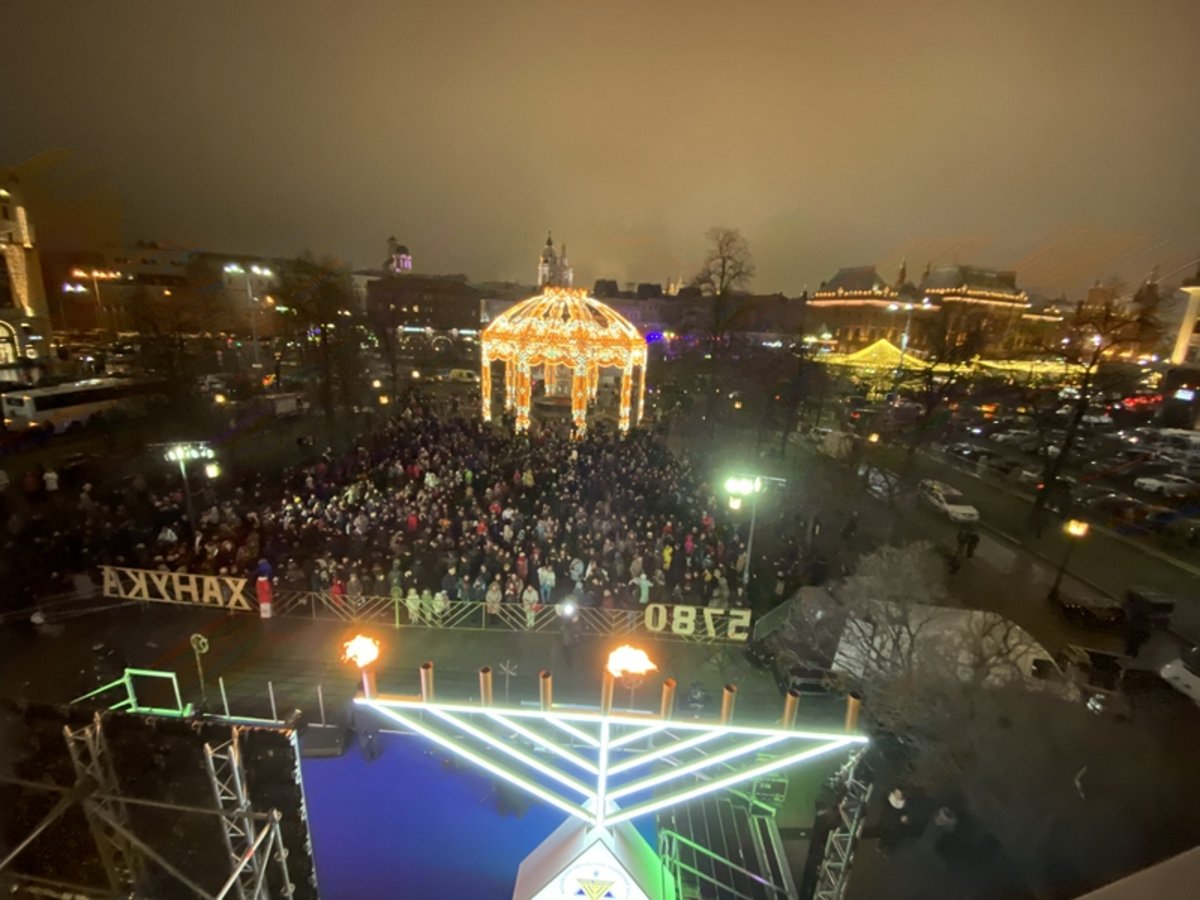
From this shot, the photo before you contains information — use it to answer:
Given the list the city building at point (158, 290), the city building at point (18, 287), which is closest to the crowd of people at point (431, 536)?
the city building at point (18, 287)

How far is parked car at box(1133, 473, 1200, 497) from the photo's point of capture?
19359 mm

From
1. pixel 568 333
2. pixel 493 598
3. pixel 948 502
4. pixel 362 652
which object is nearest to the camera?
pixel 362 652

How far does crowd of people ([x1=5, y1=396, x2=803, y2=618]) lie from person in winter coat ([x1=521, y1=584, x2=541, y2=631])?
0.09ft

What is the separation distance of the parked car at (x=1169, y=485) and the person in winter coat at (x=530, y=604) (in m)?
22.7

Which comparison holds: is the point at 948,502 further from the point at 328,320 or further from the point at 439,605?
the point at 328,320

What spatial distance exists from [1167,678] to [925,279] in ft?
243

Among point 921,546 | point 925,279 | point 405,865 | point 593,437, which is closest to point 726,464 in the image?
point 593,437

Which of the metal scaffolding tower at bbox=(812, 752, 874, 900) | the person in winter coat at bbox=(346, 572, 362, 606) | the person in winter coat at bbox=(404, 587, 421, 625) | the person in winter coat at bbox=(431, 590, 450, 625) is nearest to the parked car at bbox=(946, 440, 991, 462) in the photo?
the metal scaffolding tower at bbox=(812, 752, 874, 900)

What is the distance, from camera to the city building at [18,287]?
29.9m

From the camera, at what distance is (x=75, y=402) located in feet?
72.9

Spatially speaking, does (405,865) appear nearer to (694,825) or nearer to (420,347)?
(694,825)

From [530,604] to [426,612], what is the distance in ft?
6.77

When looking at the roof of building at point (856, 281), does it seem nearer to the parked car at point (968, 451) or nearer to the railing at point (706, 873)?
the parked car at point (968, 451)

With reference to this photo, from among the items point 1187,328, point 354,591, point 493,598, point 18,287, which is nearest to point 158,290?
point 18,287
